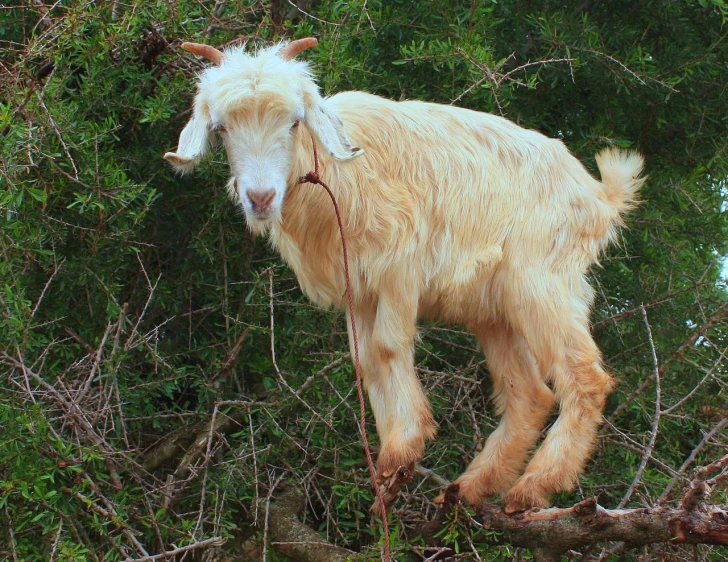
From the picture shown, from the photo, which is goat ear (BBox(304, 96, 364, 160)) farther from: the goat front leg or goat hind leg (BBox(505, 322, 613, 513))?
goat hind leg (BBox(505, 322, 613, 513))

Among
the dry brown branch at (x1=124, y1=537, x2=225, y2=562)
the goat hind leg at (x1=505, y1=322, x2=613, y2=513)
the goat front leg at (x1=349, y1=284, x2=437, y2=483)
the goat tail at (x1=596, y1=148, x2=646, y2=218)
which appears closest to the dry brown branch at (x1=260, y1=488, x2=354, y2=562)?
the dry brown branch at (x1=124, y1=537, x2=225, y2=562)

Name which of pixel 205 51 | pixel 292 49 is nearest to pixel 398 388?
pixel 292 49

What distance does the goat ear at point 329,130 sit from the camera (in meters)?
3.80

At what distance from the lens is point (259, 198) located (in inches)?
144

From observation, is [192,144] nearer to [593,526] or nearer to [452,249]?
[452,249]

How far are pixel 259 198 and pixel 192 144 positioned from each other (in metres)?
0.38

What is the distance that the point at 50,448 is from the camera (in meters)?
4.21

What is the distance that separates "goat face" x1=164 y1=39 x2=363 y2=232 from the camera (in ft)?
12.2

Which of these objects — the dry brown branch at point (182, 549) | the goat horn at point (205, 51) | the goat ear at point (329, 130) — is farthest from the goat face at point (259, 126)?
the dry brown branch at point (182, 549)

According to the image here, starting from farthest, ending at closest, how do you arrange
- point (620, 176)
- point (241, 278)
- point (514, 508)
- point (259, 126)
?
point (241, 278) → point (620, 176) → point (514, 508) → point (259, 126)

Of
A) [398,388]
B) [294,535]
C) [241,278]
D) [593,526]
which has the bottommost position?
[294,535]

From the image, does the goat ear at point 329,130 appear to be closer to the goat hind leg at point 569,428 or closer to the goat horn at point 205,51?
the goat horn at point 205,51

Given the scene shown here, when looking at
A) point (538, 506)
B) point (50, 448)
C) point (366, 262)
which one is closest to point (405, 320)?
point (366, 262)

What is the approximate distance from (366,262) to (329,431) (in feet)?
3.44
